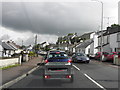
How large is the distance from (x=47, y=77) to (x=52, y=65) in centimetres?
64

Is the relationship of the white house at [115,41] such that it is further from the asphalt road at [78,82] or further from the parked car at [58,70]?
the parked car at [58,70]

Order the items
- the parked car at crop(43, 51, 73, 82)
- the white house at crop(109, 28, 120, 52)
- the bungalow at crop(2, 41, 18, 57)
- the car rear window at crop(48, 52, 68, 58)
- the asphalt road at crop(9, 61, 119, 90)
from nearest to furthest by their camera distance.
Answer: the asphalt road at crop(9, 61, 119, 90)
the parked car at crop(43, 51, 73, 82)
the car rear window at crop(48, 52, 68, 58)
the white house at crop(109, 28, 120, 52)
the bungalow at crop(2, 41, 18, 57)

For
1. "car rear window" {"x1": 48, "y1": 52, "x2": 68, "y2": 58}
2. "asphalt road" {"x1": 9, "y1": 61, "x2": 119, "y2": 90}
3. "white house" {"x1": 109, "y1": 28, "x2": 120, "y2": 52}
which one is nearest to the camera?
"asphalt road" {"x1": 9, "y1": 61, "x2": 119, "y2": 90}

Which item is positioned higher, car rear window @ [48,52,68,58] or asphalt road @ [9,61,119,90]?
car rear window @ [48,52,68,58]

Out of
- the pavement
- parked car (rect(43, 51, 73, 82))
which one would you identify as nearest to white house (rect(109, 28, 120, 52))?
the pavement

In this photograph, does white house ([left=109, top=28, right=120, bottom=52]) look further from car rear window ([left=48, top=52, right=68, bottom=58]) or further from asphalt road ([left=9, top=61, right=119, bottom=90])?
car rear window ([left=48, top=52, right=68, bottom=58])

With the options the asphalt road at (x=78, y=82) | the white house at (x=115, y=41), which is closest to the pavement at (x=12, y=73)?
the asphalt road at (x=78, y=82)

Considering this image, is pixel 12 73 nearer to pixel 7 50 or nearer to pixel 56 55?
pixel 56 55

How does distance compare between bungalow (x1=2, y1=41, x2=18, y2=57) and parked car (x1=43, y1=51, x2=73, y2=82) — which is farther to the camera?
bungalow (x1=2, y1=41, x2=18, y2=57)

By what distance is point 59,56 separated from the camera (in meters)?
10.3

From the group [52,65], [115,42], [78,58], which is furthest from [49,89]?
[115,42]

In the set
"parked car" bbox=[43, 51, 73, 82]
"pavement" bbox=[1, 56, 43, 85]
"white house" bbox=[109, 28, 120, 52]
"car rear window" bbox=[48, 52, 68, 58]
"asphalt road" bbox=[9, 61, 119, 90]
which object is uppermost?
"white house" bbox=[109, 28, 120, 52]

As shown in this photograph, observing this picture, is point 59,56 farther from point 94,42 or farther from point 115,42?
point 94,42

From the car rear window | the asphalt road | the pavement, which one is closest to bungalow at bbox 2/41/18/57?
the pavement
